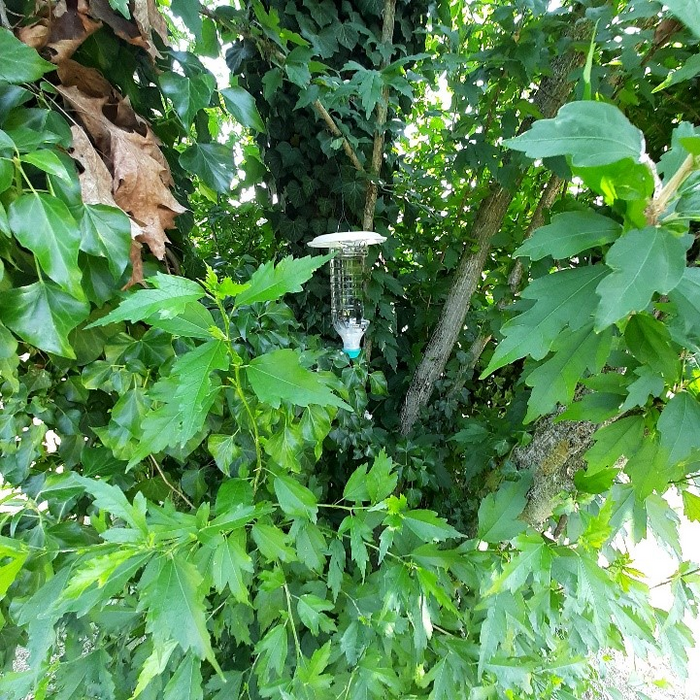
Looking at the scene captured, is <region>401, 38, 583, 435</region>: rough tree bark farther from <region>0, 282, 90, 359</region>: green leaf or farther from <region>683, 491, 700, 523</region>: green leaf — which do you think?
<region>0, 282, 90, 359</region>: green leaf

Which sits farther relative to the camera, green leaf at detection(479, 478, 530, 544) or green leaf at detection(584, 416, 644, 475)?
green leaf at detection(479, 478, 530, 544)

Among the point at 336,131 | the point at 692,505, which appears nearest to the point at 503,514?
the point at 692,505

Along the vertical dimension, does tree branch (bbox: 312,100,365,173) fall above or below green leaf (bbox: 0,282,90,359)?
above

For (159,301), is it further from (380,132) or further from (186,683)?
(380,132)

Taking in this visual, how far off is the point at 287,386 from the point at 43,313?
33 centimetres

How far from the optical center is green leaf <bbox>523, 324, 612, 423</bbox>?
0.50 meters

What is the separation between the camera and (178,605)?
461mm

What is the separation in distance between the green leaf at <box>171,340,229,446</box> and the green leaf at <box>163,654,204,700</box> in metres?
0.35

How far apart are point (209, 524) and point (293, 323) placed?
44 cm

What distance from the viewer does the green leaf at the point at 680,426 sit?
0.51m

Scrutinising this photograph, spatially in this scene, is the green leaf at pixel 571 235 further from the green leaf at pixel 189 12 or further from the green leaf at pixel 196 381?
the green leaf at pixel 189 12

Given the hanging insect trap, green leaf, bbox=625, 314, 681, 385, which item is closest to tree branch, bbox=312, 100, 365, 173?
the hanging insect trap

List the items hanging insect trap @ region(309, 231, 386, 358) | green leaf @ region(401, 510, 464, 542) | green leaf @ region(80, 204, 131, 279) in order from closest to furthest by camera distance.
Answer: green leaf @ region(80, 204, 131, 279) → green leaf @ region(401, 510, 464, 542) → hanging insect trap @ region(309, 231, 386, 358)

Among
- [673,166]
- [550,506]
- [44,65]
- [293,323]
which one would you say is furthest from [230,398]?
[550,506]
